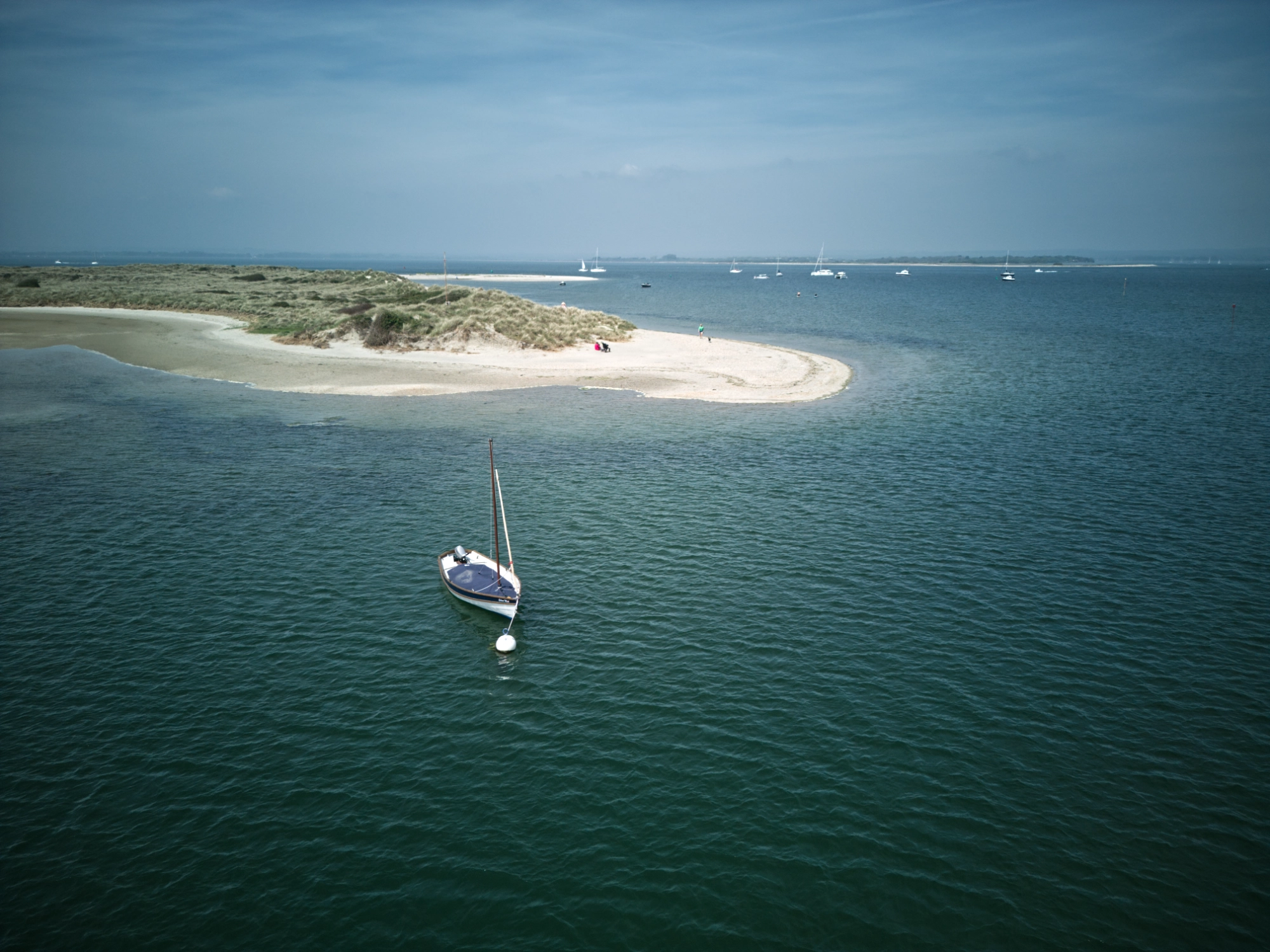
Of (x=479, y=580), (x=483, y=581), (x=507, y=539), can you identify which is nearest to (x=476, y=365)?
(x=507, y=539)

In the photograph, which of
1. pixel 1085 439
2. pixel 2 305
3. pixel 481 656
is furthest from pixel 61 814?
pixel 2 305

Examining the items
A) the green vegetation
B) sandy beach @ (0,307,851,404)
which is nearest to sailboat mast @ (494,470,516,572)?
sandy beach @ (0,307,851,404)

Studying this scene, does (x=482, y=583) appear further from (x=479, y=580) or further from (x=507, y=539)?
(x=507, y=539)

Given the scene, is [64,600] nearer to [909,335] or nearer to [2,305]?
[909,335]

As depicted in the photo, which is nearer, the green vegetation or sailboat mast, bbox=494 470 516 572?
sailboat mast, bbox=494 470 516 572

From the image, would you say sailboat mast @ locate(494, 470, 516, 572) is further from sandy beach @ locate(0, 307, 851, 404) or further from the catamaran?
sandy beach @ locate(0, 307, 851, 404)
